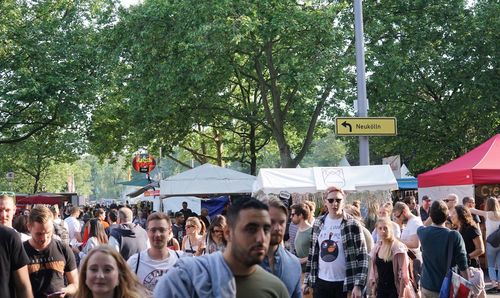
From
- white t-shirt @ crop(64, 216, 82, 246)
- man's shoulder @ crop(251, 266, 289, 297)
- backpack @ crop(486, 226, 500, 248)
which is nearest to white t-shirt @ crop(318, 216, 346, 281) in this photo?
man's shoulder @ crop(251, 266, 289, 297)

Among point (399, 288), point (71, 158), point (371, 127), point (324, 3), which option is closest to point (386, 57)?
point (324, 3)

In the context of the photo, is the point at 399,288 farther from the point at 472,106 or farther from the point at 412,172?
the point at 412,172

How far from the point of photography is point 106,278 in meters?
4.59

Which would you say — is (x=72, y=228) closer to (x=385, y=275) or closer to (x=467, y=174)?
(x=385, y=275)

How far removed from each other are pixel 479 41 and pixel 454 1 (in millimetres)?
1594

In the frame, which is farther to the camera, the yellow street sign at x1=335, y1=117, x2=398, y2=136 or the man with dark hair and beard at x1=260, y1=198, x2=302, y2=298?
the yellow street sign at x1=335, y1=117, x2=398, y2=136

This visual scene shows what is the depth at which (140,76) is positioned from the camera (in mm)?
27047

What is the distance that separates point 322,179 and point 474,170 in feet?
10.6

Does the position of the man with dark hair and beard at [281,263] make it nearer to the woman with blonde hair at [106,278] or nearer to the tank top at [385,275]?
the woman with blonde hair at [106,278]

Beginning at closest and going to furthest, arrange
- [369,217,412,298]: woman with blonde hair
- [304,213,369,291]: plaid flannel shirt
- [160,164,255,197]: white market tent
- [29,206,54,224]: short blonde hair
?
[29,206,54,224]: short blonde hair
[304,213,369,291]: plaid flannel shirt
[369,217,412,298]: woman with blonde hair
[160,164,255,197]: white market tent

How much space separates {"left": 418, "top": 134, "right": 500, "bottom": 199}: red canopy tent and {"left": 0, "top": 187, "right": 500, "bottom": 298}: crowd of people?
191 inches

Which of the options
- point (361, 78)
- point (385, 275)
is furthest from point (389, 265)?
point (361, 78)

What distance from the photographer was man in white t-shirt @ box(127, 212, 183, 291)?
250 inches

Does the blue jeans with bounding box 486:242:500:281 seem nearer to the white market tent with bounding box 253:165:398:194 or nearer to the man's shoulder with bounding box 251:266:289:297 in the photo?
the white market tent with bounding box 253:165:398:194
